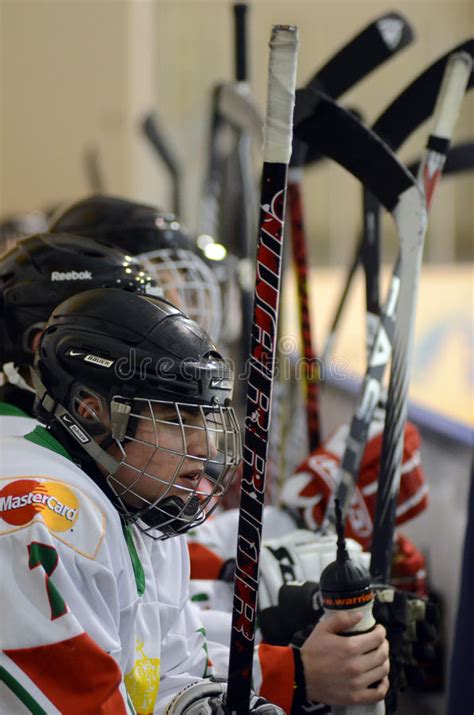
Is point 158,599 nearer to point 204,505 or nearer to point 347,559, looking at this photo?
point 204,505

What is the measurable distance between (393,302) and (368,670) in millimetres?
590

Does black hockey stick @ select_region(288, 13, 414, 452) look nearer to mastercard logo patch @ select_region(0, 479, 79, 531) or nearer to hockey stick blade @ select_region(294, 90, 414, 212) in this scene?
hockey stick blade @ select_region(294, 90, 414, 212)

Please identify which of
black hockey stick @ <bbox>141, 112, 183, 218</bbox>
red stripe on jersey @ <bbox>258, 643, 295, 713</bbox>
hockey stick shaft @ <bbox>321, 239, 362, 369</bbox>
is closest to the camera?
red stripe on jersey @ <bbox>258, 643, 295, 713</bbox>

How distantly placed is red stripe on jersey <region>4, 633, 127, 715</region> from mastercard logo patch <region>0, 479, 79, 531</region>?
123 millimetres

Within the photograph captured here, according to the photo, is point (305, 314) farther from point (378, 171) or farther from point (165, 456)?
point (165, 456)

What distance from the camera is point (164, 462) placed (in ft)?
3.63

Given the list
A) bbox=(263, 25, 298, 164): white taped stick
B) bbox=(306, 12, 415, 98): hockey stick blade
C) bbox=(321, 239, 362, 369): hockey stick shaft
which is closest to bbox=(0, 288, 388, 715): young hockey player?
bbox=(263, 25, 298, 164): white taped stick

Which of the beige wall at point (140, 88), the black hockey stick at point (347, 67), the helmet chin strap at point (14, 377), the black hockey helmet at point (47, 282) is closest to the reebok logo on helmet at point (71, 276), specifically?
the black hockey helmet at point (47, 282)

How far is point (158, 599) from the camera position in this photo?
118 centimetres

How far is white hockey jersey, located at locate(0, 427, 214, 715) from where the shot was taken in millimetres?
946

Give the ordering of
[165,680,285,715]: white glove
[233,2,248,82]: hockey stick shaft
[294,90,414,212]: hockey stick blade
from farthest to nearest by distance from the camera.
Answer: [233,2,248,82]: hockey stick shaft < [294,90,414,212]: hockey stick blade < [165,680,285,715]: white glove

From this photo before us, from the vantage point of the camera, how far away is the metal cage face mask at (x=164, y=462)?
1.10m

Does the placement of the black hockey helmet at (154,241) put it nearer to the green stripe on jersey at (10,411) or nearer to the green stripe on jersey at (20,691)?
the green stripe on jersey at (10,411)

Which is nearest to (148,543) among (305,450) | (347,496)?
(347,496)
